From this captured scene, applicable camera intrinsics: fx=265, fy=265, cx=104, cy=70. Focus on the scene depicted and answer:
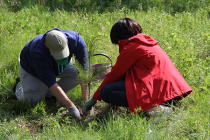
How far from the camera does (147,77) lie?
2.71 metres

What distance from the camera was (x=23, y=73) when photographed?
3.34 m

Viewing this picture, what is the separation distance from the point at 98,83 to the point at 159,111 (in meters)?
1.25

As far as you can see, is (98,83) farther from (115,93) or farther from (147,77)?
(147,77)

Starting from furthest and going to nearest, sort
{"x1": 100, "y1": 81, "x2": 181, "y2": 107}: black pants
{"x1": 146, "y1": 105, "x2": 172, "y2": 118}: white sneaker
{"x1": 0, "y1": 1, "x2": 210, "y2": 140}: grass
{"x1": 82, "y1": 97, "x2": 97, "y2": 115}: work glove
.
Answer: {"x1": 82, "y1": 97, "x2": 97, "y2": 115}: work glove
{"x1": 100, "y1": 81, "x2": 181, "y2": 107}: black pants
{"x1": 146, "y1": 105, "x2": 172, "y2": 118}: white sneaker
{"x1": 0, "y1": 1, "x2": 210, "y2": 140}: grass

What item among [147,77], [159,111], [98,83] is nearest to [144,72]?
[147,77]

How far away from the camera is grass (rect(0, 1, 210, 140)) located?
2463 mm

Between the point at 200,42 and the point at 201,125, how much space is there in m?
2.33

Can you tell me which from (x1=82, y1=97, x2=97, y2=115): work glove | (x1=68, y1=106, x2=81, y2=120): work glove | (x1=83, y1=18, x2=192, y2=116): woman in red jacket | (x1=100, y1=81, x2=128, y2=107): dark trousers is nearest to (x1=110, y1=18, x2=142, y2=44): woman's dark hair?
(x1=83, y1=18, x2=192, y2=116): woman in red jacket

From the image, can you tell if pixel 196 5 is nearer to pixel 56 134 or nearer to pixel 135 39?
pixel 135 39

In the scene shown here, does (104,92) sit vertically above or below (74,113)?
above

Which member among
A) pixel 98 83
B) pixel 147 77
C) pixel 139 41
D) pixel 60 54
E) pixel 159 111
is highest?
pixel 139 41

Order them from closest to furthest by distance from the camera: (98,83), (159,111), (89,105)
Result: (159,111)
(89,105)
(98,83)

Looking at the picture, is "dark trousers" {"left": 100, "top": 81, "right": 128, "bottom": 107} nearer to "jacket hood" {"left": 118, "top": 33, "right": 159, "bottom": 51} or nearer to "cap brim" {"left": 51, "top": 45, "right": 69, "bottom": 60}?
"jacket hood" {"left": 118, "top": 33, "right": 159, "bottom": 51}

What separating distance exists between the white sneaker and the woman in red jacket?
0.02 metres
